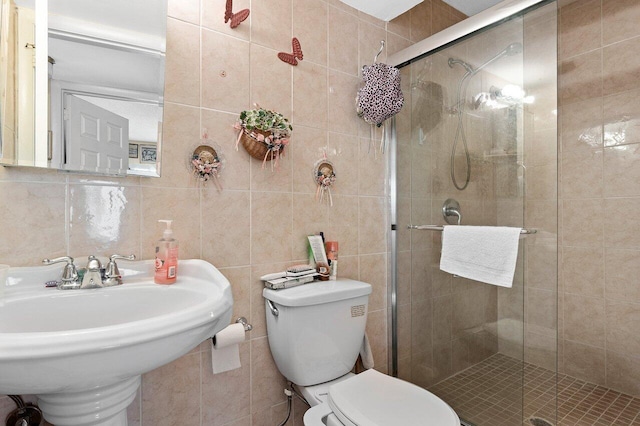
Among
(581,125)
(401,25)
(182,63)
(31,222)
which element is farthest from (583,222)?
(31,222)

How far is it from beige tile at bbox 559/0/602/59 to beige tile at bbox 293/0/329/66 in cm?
157

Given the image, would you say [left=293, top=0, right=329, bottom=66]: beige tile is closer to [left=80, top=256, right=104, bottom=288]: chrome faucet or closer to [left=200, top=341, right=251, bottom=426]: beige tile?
[left=80, top=256, right=104, bottom=288]: chrome faucet

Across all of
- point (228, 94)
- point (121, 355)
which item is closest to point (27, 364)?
point (121, 355)

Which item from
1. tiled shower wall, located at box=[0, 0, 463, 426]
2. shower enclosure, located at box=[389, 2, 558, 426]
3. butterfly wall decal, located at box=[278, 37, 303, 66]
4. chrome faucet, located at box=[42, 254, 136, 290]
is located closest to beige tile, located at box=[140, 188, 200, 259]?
tiled shower wall, located at box=[0, 0, 463, 426]

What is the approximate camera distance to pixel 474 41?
4.85ft

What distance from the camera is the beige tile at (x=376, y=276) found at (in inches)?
70.0

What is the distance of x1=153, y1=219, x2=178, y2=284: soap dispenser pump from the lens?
3.53 feet

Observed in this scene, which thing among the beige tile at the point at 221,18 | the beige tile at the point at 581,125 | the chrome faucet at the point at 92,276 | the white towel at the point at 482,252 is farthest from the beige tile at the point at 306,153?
the beige tile at the point at 581,125

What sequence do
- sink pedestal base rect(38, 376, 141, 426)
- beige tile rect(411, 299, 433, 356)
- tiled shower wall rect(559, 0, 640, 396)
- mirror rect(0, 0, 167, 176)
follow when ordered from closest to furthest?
sink pedestal base rect(38, 376, 141, 426) → mirror rect(0, 0, 167, 176) → beige tile rect(411, 299, 433, 356) → tiled shower wall rect(559, 0, 640, 396)

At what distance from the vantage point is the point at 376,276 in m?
1.83

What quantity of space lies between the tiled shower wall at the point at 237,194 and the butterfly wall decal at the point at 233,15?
0.03 m

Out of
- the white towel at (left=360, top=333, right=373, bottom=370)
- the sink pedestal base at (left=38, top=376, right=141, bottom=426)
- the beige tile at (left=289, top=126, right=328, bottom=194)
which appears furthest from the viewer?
the white towel at (left=360, top=333, right=373, bottom=370)

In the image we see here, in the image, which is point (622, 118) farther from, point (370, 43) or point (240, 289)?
point (240, 289)

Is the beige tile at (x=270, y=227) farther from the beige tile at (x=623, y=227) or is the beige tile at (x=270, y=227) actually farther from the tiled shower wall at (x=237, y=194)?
the beige tile at (x=623, y=227)
